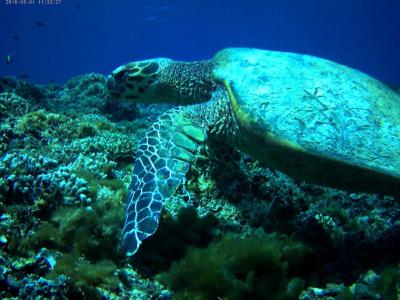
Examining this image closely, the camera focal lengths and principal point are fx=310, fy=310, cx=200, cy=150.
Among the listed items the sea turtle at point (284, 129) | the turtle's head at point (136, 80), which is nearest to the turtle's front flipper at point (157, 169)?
the sea turtle at point (284, 129)

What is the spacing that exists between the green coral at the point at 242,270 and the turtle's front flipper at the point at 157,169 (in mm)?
475

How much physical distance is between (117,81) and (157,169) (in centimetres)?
258

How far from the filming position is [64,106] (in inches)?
418

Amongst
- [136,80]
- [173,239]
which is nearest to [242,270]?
[173,239]

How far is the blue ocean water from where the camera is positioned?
46.7 meters

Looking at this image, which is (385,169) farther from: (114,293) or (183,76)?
(183,76)

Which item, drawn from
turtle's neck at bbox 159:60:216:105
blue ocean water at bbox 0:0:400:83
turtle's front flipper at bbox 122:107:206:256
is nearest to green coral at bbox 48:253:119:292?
turtle's front flipper at bbox 122:107:206:256

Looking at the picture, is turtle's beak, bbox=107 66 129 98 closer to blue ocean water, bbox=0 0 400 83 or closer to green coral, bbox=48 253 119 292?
green coral, bbox=48 253 119 292

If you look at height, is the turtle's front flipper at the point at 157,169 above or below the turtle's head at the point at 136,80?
below

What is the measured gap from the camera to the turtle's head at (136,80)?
5.39m

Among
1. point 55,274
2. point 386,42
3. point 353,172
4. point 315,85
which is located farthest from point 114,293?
point 386,42

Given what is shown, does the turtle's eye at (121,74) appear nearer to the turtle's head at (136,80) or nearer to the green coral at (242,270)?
Result: the turtle's head at (136,80)

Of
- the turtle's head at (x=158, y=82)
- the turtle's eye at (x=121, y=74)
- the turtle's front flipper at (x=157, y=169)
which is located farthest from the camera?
the turtle's eye at (x=121, y=74)

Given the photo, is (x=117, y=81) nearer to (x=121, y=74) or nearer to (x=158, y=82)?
(x=121, y=74)
